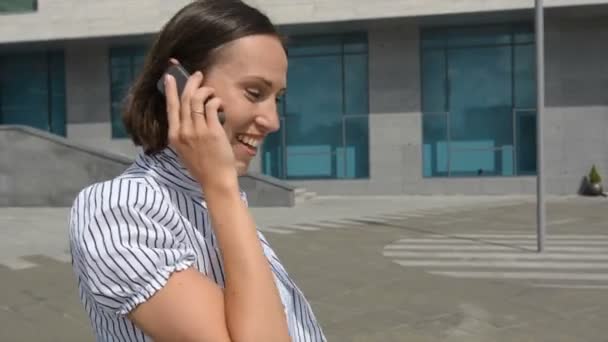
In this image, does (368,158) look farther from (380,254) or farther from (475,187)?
(380,254)

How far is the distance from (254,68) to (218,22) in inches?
5.2

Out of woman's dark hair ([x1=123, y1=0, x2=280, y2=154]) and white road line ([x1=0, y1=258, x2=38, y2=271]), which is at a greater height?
woman's dark hair ([x1=123, y1=0, x2=280, y2=154])

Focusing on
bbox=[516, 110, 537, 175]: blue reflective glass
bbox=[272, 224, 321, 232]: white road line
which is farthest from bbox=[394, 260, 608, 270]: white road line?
bbox=[516, 110, 537, 175]: blue reflective glass

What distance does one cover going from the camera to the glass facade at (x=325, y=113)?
23.7m

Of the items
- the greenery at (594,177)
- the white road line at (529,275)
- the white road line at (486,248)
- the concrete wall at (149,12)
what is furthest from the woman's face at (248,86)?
the greenery at (594,177)

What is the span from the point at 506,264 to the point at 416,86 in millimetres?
14636

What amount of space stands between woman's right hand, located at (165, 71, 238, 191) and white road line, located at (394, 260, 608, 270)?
8116 millimetres

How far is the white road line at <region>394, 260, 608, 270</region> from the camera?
29.5ft

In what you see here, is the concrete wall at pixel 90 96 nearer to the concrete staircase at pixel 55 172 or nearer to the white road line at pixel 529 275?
the concrete staircase at pixel 55 172

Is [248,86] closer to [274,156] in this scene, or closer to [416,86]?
[416,86]

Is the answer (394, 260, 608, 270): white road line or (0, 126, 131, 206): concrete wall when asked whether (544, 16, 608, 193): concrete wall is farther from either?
(0, 126, 131, 206): concrete wall

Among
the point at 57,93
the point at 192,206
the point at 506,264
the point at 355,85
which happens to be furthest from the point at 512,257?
the point at 57,93

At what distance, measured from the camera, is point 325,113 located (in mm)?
23938

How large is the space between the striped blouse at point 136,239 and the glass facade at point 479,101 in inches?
867
